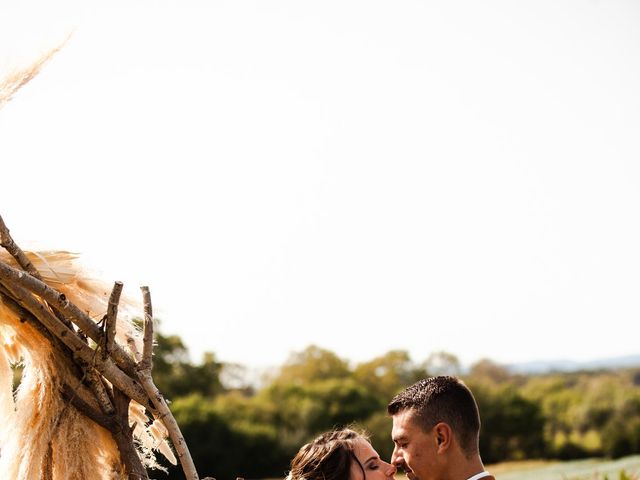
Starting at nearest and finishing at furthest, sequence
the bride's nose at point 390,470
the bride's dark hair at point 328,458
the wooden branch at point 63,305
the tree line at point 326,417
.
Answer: the wooden branch at point 63,305 < the bride's nose at point 390,470 < the bride's dark hair at point 328,458 < the tree line at point 326,417

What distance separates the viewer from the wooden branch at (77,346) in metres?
3.25

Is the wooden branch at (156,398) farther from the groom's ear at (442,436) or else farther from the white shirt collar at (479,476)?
the white shirt collar at (479,476)

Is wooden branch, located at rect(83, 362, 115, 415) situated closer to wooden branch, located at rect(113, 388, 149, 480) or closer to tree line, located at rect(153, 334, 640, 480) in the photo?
wooden branch, located at rect(113, 388, 149, 480)

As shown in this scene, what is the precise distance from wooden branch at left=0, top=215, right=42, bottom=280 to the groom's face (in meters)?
1.64

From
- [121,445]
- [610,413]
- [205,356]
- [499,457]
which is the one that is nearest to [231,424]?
[205,356]

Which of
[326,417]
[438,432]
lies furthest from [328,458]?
[326,417]

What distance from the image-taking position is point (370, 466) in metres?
3.71

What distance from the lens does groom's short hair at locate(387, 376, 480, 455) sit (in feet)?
11.7

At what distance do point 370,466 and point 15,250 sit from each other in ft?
5.74

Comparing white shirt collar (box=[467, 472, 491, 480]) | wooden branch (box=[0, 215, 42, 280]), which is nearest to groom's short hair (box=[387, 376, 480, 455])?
white shirt collar (box=[467, 472, 491, 480])

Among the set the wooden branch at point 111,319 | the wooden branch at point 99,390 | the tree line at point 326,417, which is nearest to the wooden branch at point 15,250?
the wooden branch at point 111,319

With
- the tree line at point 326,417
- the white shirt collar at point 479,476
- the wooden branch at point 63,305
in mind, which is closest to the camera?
the wooden branch at point 63,305

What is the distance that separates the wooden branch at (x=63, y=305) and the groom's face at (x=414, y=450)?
3.84 ft

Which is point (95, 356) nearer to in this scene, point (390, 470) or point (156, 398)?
point (156, 398)
